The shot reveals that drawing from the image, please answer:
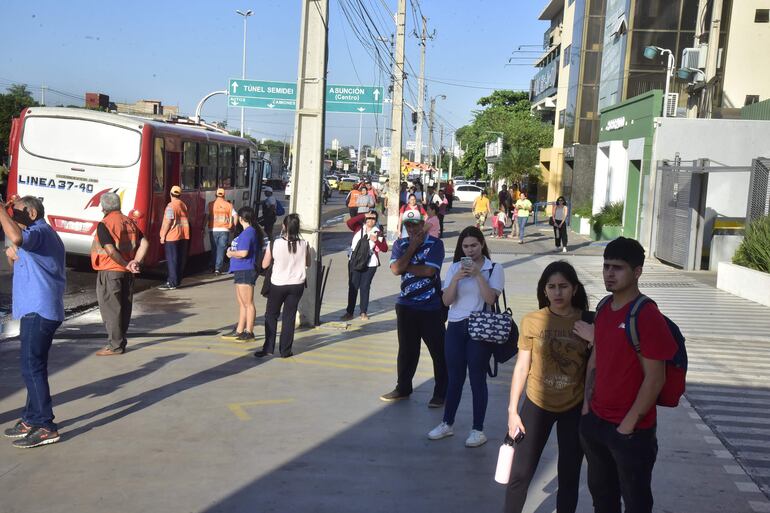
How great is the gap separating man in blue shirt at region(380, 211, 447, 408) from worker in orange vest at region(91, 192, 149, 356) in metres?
3.28

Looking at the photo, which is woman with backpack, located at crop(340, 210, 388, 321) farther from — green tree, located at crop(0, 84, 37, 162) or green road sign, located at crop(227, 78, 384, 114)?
green tree, located at crop(0, 84, 37, 162)

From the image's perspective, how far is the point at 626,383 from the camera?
12.8ft

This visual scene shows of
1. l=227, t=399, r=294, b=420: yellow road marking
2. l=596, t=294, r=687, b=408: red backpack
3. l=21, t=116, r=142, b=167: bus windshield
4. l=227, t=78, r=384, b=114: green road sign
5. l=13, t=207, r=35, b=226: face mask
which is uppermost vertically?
l=227, t=78, r=384, b=114: green road sign

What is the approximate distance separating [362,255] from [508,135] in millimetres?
46730

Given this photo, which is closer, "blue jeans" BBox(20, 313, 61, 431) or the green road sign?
"blue jeans" BBox(20, 313, 61, 431)

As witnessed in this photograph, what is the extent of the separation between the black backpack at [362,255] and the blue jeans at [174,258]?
4444 millimetres

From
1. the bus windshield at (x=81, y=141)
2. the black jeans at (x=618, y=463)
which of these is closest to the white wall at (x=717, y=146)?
the bus windshield at (x=81, y=141)

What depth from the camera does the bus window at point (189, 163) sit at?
17.4m

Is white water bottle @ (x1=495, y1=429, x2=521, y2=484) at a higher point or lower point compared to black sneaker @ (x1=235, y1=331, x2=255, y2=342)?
higher

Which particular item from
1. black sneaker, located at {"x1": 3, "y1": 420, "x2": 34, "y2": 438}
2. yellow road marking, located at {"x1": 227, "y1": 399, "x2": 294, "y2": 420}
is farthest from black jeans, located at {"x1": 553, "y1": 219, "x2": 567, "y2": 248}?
black sneaker, located at {"x1": 3, "y1": 420, "x2": 34, "y2": 438}

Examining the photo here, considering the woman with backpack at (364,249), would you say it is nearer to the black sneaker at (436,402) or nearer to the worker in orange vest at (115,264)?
the worker in orange vest at (115,264)

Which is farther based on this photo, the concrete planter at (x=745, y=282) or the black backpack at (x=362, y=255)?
the concrete planter at (x=745, y=282)

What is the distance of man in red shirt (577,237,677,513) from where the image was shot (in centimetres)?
378

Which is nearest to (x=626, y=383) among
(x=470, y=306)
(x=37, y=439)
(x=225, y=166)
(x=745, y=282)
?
(x=470, y=306)
